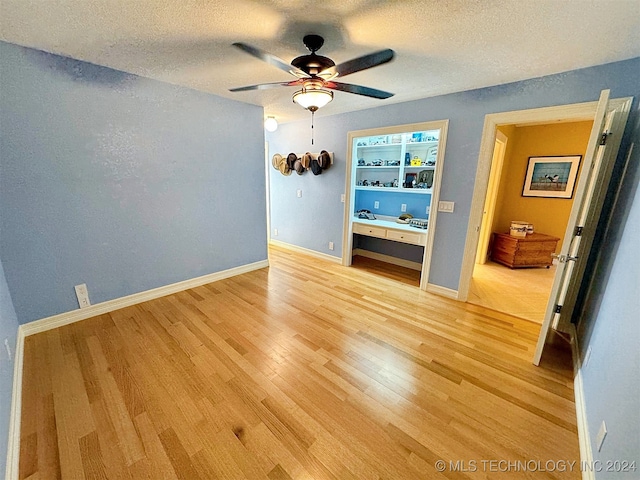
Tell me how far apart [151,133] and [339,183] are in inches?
97.3

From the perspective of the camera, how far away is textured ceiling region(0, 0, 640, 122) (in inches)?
54.1

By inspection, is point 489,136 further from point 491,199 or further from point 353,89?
point 491,199

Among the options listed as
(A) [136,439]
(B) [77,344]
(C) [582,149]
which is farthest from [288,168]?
(C) [582,149]

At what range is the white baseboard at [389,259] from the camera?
4027 millimetres

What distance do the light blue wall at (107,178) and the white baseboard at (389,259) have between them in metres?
2.40

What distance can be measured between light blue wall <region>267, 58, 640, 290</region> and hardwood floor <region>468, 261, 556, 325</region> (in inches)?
20.2

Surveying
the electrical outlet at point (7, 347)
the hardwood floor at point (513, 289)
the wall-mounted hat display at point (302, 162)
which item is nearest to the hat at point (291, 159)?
the wall-mounted hat display at point (302, 162)

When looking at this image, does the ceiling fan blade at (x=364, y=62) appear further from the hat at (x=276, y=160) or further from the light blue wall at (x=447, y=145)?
the hat at (x=276, y=160)

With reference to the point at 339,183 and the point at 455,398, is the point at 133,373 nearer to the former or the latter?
the point at 455,398

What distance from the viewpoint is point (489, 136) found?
2.53m

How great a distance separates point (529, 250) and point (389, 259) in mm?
2198

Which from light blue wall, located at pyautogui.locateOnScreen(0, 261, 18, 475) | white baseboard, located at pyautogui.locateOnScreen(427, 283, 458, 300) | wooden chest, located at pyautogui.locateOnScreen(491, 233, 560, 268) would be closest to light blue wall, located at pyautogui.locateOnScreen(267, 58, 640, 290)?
white baseboard, located at pyautogui.locateOnScreen(427, 283, 458, 300)

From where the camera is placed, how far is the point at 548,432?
1.42 metres

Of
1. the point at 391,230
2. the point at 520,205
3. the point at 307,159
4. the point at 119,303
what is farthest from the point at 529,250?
the point at 119,303
